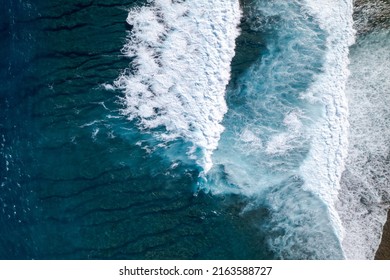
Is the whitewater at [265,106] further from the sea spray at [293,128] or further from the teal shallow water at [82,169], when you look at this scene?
the teal shallow water at [82,169]

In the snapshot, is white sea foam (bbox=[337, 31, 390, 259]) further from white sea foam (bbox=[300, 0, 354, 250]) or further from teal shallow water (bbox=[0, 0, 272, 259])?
teal shallow water (bbox=[0, 0, 272, 259])

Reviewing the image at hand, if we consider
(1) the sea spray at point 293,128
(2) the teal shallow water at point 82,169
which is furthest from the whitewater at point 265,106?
(2) the teal shallow water at point 82,169

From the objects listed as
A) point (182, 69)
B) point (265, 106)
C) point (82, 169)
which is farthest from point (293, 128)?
point (82, 169)

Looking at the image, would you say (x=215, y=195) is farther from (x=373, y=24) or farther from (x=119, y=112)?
(x=373, y=24)

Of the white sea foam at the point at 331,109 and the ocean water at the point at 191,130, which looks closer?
the ocean water at the point at 191,130

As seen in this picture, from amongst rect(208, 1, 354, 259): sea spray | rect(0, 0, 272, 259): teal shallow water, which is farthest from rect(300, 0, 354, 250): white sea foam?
rect(0, 0, 272, 259): teal shallow water

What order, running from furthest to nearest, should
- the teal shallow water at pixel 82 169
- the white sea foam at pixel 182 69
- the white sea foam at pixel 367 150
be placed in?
the white sea foam at pixel 182 69, the white sea foam at pixel 367 150, the teal shallow water at pixel 82 169

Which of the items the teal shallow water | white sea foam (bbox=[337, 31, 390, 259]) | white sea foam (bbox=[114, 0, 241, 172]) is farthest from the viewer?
white sea foam (bbox=[114, 0, 241, 172])

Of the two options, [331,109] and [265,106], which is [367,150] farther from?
[265,106]

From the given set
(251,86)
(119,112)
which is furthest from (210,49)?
(119,112)
